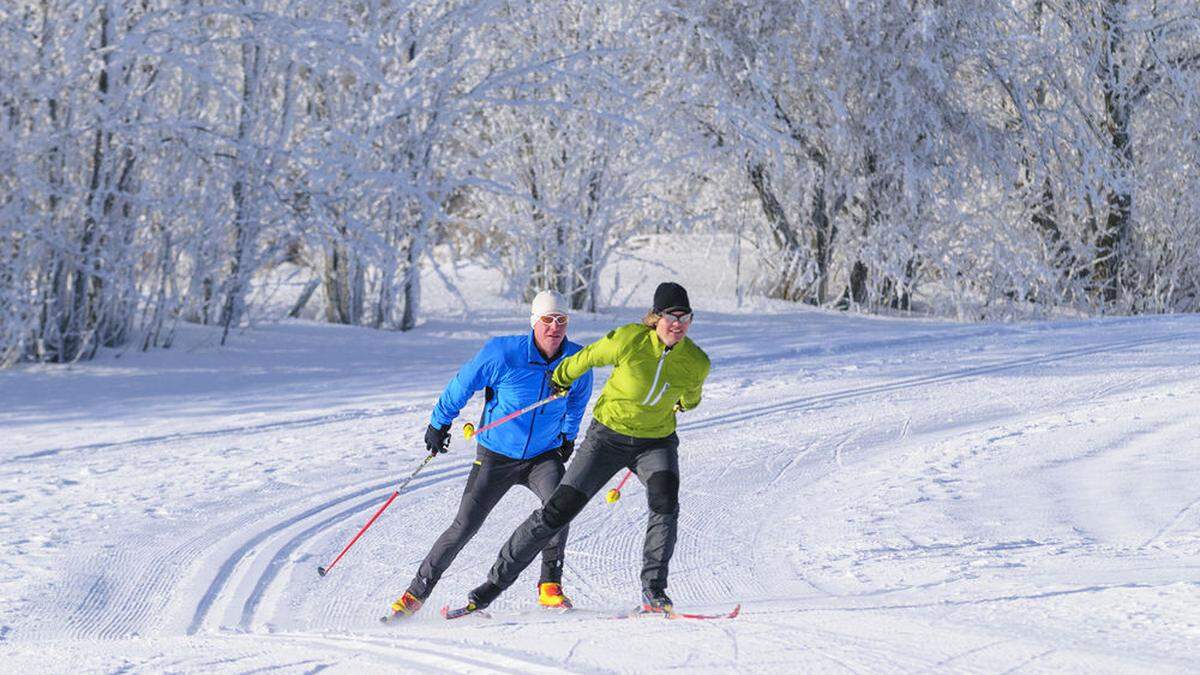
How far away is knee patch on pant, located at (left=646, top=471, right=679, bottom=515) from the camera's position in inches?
234

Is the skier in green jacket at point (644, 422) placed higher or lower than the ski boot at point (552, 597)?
higher

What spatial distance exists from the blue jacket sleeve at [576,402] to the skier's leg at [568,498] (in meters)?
0.16

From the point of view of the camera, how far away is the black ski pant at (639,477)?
234 inches

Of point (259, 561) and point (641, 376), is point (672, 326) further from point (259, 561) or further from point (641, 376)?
point (259, 561)

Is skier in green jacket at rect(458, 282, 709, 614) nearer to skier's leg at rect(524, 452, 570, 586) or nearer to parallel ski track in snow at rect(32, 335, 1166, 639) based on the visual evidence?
skier's leg at rect(524, 452, 570, 586)

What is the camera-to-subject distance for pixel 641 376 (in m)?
5.83

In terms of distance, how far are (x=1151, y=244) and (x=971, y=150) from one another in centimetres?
420

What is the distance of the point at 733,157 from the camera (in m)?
20.4

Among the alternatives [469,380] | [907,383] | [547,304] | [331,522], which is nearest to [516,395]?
[469,380]

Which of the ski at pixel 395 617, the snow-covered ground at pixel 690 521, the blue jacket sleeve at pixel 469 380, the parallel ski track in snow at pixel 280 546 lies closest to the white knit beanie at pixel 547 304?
the blue jacket sleeve at pixel 469 380

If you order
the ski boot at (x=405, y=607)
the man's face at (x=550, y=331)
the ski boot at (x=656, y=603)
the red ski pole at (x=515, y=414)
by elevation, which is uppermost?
the man's face at (x=550, y=331)

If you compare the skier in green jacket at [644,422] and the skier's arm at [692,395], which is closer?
the skier in green jacket at [644,422]

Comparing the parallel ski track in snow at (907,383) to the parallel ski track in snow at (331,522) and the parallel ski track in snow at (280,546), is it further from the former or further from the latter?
the parallel ski track in snow at (280,546)

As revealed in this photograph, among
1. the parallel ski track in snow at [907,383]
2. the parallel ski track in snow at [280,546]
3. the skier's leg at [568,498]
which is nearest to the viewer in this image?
the skier's leg at [568,498]
